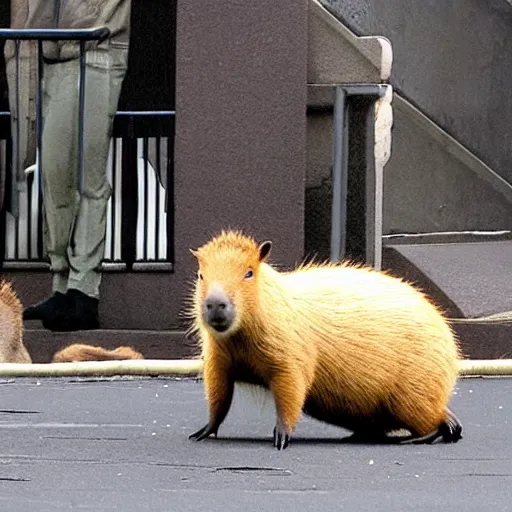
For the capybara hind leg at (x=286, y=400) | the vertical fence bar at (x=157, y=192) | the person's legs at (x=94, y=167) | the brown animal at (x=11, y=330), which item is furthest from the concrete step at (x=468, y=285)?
the capybara hind leg at (x=286, y=400)

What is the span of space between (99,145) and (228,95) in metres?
0.72

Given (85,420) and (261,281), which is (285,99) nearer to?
(85,420)

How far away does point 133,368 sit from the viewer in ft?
28.8

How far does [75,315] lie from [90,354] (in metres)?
0.59

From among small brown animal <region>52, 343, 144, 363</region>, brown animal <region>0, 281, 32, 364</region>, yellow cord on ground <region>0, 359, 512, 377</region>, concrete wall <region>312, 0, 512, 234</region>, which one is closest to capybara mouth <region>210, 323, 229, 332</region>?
yellow cord on ground <region>0, 359, 512, 377</region>

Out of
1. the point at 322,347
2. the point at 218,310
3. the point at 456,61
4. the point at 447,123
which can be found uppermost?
the point at 456,61

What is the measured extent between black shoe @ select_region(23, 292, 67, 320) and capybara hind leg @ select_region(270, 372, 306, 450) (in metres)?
3.73

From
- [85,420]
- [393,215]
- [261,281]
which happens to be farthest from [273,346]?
[393,215]

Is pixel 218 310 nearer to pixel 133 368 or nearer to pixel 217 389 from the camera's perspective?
pixel 217 389

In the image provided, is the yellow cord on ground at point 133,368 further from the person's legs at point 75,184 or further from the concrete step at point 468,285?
the person's legs at point 75,184

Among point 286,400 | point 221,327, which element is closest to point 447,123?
point 286,400

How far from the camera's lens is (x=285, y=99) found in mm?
9828

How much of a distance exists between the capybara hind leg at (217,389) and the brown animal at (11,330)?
10.1 ft

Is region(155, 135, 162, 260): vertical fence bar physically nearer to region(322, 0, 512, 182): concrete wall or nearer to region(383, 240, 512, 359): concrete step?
region(383, 240, 512, 359): concrete step
